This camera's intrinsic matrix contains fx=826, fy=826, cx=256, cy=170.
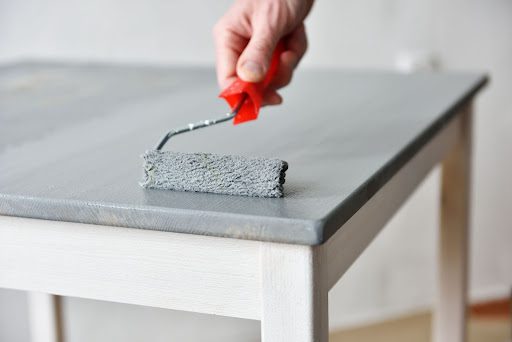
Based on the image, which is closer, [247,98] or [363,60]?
[247,98]

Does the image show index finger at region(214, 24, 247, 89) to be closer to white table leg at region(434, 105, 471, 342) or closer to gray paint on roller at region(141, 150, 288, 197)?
Result: gray paint on roller at region(141, 150, 288, 197)

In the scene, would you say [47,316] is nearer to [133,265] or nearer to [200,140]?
[200,140]

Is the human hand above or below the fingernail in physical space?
above

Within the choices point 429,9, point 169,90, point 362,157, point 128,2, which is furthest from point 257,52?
point 429,9

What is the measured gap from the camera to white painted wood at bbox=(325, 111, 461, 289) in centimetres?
76

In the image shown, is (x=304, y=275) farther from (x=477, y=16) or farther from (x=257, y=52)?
(x=477, y=16)

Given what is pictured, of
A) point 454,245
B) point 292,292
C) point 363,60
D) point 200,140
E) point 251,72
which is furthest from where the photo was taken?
point 363,60

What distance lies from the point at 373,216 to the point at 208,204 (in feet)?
0.77

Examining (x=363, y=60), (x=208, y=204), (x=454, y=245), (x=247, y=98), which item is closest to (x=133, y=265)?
(x=208, y=204)

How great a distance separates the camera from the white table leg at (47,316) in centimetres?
158

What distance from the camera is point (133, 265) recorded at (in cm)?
75

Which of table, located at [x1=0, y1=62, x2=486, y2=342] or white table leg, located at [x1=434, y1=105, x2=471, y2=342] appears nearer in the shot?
table, located at [x1=0, y1=62, x2=486, y2=342]

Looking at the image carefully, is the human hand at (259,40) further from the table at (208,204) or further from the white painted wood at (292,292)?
the white painted wood at (292,292)

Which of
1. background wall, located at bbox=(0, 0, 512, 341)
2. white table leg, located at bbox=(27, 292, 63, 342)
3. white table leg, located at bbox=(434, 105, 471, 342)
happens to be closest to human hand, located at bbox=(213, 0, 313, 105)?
white table leg, located at bbox=(434, 105, 471, 342)
